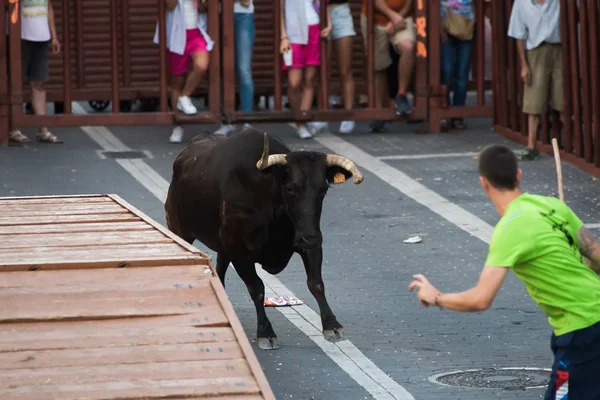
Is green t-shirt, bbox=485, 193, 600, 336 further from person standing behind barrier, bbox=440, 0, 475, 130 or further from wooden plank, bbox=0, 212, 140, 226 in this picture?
person standing behind barrier, bbox=440, 0, 475, 130

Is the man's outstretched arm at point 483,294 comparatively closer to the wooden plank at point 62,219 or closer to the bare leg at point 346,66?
the wooden plank at point 62,219

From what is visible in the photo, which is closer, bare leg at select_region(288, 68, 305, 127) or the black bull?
the black bull

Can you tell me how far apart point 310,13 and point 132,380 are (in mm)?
12277

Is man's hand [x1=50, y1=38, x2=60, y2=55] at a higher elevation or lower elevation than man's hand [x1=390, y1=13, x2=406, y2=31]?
lower

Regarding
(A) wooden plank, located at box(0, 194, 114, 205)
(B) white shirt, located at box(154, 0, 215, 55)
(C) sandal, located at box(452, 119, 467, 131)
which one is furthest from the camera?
(C) sandal, located at box(452, 119, 467, 131)

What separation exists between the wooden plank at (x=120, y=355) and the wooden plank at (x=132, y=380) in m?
0.06

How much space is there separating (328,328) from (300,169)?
1095 mm

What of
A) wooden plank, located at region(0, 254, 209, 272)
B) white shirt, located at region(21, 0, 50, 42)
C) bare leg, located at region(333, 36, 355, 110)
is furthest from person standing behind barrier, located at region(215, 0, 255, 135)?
wooden plank, located at region(0, 254, 209, 272)

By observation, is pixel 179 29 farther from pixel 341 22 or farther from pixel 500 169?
pixel 500 169

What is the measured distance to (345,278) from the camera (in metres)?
11.5

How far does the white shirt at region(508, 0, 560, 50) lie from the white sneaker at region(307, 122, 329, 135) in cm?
337

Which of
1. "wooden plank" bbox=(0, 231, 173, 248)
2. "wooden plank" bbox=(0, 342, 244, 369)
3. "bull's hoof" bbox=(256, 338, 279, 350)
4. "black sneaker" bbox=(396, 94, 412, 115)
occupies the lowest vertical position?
"bull's hoof" bbox=(256, 338, 279, 350)

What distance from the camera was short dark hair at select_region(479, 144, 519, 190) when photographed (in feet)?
19.6

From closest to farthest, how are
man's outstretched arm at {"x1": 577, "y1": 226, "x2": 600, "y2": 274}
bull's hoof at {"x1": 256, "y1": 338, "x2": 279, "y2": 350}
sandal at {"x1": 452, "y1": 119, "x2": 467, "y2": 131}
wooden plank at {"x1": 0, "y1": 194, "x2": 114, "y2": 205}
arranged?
1. man's outstretched arm at {"x1": 577, "y1": 226, "x2": 600, "y2": 274}
2. bull's hoof at {"x1": 256, "y1": 338, "x2": 279, "y2": 350}
3. wooden plank at {"x1": 0, "y1": 194, "x2": 114, "y2": 205}
4. sandal at {"x1": 452, "y1": 119, "x2": 467, "y2": 131}
